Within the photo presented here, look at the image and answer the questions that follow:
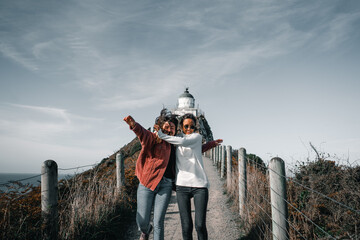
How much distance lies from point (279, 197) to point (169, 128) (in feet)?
4.74

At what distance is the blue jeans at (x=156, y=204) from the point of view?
106 inches

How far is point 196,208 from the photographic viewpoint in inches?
107

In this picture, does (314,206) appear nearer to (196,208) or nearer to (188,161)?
(196,208)

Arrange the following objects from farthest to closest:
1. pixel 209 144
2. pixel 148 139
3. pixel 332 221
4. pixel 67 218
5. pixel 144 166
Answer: pixel 332 221 < pixel 67 218 < pixel 209 144 < pixel 144 166 < pixel 148 139

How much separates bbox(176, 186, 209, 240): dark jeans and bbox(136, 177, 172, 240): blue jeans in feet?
0.59

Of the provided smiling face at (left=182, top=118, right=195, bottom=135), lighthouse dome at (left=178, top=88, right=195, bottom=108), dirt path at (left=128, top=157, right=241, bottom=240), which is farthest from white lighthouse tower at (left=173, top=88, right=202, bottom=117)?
smiling face at (left=182, top=118, right=195, bottom=135)

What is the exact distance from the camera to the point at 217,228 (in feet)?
14.9

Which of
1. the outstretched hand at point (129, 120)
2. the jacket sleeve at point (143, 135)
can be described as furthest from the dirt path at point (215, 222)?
the outstretched hand at point (129, 120)

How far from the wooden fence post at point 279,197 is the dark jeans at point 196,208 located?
0.76m

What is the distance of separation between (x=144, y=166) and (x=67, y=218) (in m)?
1.66

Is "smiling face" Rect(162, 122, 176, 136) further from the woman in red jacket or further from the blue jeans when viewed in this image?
the blue jeans

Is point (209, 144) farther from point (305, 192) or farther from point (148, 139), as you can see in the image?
point (305, 192)

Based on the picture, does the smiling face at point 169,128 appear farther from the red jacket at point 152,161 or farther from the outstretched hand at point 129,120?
the outstretched hand at point 129,120

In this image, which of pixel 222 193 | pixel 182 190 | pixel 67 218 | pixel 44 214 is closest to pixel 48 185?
pixel 44 214
